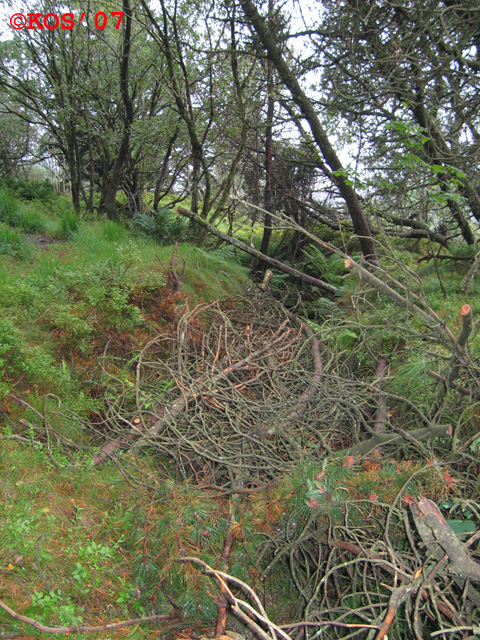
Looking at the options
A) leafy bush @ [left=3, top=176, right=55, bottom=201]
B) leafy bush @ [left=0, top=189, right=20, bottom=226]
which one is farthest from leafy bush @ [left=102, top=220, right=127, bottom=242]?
leafy bush @ [left=3, top=176, right=55, bottom=201]

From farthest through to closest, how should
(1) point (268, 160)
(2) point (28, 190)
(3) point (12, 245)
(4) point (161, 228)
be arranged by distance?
(2) point (28, 190), (1) point (268, 160), (4) point (161, 228), (3) point (12, 245)

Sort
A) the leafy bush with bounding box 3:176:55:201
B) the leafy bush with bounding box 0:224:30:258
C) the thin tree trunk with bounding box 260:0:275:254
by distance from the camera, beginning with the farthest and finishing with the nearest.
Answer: the leafy bush with bounding box 3:176:55:201, the thin tree trunk with bounding box 260:0:275:254, the leafy bush with bounding box 0:224:30:258

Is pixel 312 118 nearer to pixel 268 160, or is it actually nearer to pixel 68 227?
pixel 268 160

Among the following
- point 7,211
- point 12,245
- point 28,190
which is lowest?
point 12,245

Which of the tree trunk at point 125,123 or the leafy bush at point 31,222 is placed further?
the tree trunk at point 125,123

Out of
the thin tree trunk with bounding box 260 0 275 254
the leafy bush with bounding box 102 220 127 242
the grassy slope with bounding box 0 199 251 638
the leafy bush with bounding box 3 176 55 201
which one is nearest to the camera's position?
the grassy slope with bounding box 0 199 251 638

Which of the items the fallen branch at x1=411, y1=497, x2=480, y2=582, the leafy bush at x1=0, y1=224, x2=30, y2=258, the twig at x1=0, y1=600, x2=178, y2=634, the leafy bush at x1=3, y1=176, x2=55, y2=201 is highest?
the leafy bush at x1=3, y1=176, x2=55, y2=201

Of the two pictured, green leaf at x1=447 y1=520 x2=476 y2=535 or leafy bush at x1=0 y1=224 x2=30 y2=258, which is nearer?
green leaf at x1=447 y1=520 x2=476 y2=535

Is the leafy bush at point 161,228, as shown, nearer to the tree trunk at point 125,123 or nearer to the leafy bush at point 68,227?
the tree trunk at point 125,123

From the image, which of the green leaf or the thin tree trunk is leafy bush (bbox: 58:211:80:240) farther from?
the green leaf

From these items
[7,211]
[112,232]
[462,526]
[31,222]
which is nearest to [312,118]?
[112,232]

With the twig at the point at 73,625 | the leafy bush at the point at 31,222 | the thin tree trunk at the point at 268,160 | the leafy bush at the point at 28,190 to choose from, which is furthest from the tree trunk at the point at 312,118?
the twig at the point at 73,625

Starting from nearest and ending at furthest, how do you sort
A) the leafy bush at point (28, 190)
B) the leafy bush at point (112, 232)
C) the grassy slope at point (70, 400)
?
the grassy slope at point (70, 400) < the leafy bush at point (112, 232) < the leafy bush at point (28, 190)

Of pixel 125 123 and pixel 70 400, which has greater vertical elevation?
pixel 125 123
